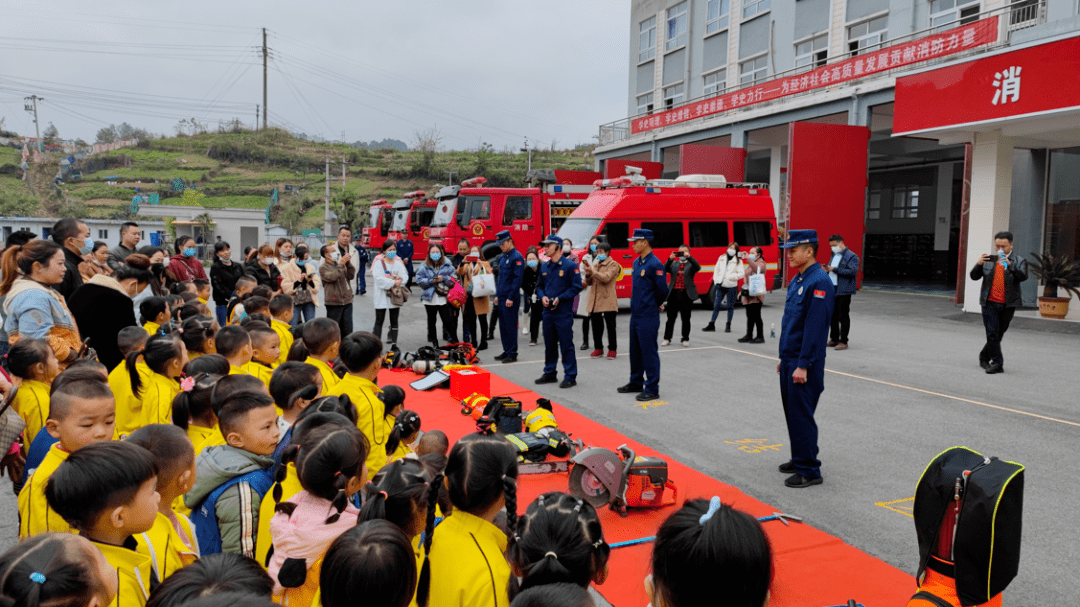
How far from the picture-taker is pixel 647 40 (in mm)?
33438

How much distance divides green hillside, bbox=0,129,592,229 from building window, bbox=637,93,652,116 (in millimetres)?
26585

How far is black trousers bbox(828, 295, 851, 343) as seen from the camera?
11.1 metres

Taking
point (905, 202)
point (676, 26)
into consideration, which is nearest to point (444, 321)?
point (676, 26)

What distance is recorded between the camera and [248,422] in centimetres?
290

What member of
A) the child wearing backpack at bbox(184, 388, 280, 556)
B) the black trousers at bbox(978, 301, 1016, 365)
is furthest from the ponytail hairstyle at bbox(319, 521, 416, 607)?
the black trousers at bbox(978, 301, 1016, 365)

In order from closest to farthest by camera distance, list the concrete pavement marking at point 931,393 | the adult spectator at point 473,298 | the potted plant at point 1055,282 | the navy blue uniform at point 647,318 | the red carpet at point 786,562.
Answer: the red carpet at point 786,562
the concrete pavement marking at point 931,393
the navy blue uniform at point 647,318
the adult spectator at point 473,298
the potted plant at point 1055,282

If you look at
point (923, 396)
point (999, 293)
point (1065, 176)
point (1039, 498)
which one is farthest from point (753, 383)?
point (1065, 176)

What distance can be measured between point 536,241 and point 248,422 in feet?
55.5

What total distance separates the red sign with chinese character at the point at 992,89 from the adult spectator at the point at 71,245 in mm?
15296

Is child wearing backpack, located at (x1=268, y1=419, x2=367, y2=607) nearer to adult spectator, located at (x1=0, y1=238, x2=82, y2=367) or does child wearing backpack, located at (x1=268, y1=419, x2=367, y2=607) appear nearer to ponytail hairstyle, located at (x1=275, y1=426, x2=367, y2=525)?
ponytail hairstyle, located at (x1=275, y1=426, x2=367, y2=525)

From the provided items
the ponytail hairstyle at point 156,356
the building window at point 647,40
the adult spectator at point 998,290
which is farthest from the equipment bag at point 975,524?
the building window at point 647,40

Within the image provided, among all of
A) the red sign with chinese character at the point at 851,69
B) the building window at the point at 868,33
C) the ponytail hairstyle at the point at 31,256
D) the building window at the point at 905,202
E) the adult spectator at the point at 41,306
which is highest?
the building window at the point at 868,33

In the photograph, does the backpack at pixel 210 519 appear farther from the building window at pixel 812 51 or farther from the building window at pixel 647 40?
the building window at pixel 647 40

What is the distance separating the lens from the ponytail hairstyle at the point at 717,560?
1.57 m
